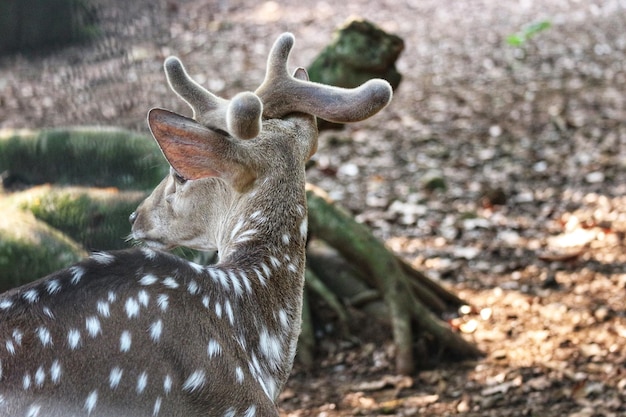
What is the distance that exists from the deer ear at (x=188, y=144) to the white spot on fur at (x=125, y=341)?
640mm

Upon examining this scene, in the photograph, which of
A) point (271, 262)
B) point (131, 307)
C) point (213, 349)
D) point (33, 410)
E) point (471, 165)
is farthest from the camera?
point (471, 165)

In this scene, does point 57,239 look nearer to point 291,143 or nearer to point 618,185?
point 291,143

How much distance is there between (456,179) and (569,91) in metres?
2.32

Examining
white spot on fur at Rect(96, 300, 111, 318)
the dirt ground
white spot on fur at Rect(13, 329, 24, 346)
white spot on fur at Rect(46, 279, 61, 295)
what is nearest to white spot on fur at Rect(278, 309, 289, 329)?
white spot on fur at Rect(96, 300, 111, 318)

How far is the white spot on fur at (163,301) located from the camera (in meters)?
2.54

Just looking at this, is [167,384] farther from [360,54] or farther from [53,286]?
[360,54]

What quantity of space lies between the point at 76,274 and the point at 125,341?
0.73 ft

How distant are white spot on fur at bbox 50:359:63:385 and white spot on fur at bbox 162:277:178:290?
0.39 metres

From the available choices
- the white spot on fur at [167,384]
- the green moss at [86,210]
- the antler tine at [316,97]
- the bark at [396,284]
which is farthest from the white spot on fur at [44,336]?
the bark at [396,284]

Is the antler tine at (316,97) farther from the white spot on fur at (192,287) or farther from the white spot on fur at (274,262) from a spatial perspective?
the white spot on fur at (192,287)

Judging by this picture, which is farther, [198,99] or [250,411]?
[198,99]

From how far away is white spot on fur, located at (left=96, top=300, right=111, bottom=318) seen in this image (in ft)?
8.03

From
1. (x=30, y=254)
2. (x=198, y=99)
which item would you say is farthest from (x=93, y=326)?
(x=30, y=254)

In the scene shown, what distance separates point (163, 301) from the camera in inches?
101
